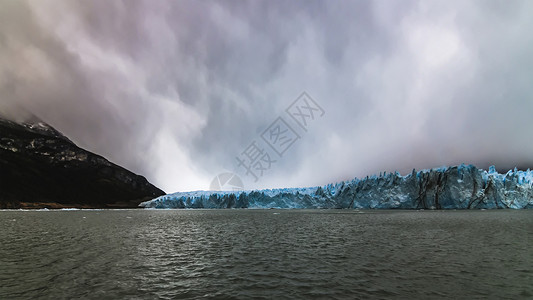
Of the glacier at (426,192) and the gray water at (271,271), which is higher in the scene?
the glacier at (426,192)

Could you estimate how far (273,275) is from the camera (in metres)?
15.5

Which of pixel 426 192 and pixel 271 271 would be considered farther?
pixel 426 192

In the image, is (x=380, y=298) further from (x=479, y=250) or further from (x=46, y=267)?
(x=46, y=267)

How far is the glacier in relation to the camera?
315 feet

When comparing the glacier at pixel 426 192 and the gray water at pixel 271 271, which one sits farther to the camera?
the glacier at pixel 426 192

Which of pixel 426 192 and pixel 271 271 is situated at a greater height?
pixel 426 192

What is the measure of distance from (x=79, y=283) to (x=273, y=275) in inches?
428

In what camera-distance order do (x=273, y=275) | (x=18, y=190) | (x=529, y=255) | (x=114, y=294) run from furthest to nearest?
(x=18, y=190) < (x=529, y=255) < (x=273, y=275) < (x=114, y=294)

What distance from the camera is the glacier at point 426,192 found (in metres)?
96.1

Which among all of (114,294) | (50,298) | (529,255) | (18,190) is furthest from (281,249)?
(18,190)

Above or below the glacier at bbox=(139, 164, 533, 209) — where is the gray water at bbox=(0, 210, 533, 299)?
below

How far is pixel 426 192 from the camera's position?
105188 millimetres

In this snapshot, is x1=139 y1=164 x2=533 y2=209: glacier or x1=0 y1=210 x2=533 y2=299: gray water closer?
x1=0 y1=210 x2=533 y2=299: gray water

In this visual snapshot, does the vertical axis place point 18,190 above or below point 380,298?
above
